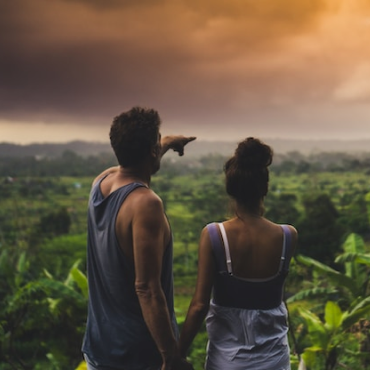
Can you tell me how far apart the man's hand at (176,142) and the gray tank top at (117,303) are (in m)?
0.46

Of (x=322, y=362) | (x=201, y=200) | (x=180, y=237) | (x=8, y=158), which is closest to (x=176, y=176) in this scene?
(x=8, y=158)

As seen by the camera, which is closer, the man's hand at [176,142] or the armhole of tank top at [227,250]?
the armhole of tank top at [227,250]

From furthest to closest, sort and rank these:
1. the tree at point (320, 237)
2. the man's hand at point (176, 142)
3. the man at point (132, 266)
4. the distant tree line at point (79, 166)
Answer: the distant tree line at point (79, 166), the tree at point (320, 237), the man's hand at point (176, 142), the man at point (132, 266)

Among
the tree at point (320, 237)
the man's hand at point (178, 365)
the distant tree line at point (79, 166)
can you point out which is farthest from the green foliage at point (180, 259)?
the man's hand at point (178, 365)

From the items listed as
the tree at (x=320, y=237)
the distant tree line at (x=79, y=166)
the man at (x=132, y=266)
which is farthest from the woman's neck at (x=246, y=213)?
the distant tree line at (x=79, y=166)

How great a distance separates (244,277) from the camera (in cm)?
176

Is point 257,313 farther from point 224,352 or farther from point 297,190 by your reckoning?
point 297,190

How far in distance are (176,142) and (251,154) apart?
1.54 ft

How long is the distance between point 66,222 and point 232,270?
33.1 meters

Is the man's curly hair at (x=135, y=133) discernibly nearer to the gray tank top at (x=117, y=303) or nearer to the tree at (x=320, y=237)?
the gray tank top at (x=117, y=303)

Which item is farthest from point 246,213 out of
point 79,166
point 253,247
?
point 79,166

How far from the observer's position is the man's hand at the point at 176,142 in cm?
214

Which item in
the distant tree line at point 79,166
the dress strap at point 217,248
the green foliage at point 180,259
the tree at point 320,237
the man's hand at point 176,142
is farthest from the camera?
the distant tree line at point 79,166

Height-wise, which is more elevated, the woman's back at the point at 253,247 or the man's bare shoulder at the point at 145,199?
the man's bare shoulder at the point at 145,199
